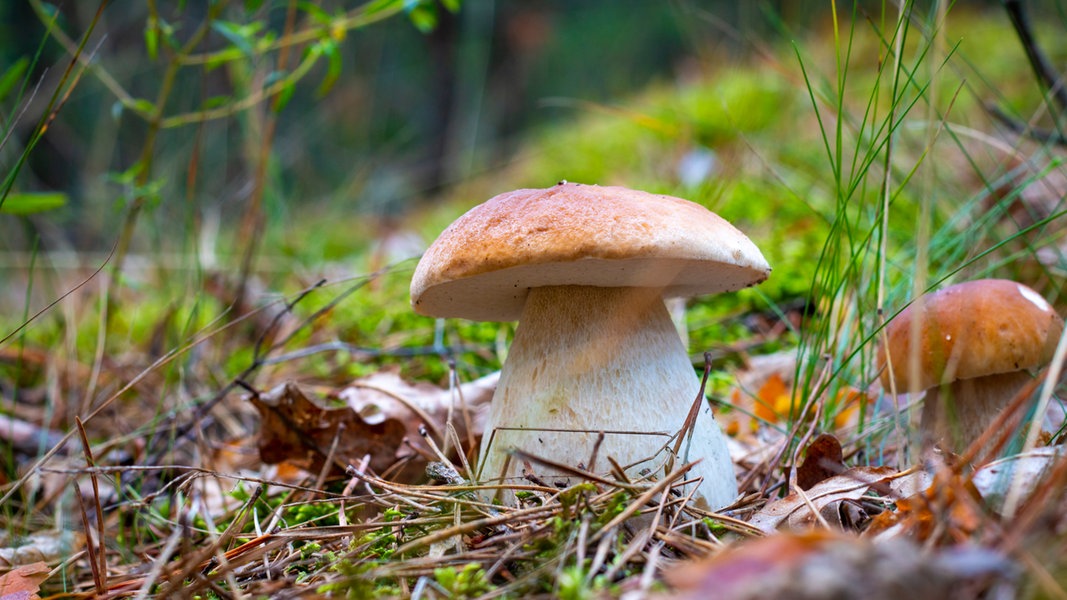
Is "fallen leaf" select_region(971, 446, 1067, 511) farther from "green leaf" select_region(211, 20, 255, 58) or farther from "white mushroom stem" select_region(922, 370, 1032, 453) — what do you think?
"green leaf" select_region(211, 20, 255, 58)

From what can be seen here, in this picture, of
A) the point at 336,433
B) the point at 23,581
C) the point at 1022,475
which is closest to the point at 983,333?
the point at 1022,475

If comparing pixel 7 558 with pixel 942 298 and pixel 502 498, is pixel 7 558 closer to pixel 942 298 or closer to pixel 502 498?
pixel 502 498

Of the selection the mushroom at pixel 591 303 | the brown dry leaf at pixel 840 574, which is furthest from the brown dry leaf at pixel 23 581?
the brown dry leaf at pixel 840 574

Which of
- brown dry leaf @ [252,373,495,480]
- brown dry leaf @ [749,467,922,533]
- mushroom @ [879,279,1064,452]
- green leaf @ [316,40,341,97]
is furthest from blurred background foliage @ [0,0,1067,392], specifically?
brown dry leaf @ [749,467,922,533]

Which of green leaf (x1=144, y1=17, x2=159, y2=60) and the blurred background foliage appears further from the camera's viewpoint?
the blurred background foliage

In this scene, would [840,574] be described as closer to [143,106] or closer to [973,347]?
[973,347]

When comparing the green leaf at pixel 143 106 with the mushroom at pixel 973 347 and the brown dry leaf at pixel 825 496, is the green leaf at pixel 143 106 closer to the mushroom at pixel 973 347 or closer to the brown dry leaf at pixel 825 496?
the brown dry leaf at pixel 825 496

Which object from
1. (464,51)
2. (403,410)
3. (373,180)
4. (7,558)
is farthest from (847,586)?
(464,51)
